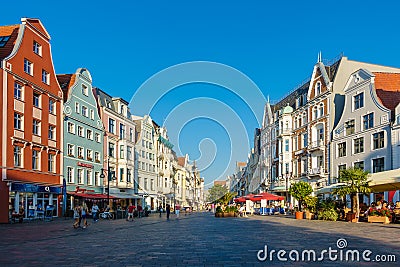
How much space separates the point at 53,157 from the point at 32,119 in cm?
567

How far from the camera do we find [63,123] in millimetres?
43500

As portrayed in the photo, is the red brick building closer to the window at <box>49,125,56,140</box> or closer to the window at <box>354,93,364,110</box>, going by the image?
the window at <box>49,125,56,140</box>

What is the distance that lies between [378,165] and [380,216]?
1311 cm

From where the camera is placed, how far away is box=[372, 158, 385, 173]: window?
3897 cm

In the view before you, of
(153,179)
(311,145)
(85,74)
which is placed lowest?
(153,179)

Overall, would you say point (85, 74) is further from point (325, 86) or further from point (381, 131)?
→ point (381, 131)

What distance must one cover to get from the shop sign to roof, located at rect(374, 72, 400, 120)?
31.9 meters

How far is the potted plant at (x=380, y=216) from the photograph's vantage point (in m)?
27.3

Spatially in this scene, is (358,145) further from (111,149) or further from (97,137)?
(111,149)

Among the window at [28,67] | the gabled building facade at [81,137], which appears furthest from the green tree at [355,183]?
the window at [28,67]

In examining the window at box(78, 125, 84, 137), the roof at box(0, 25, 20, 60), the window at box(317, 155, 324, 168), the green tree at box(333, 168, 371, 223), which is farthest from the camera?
the window at box(317, 155, 324, 168)

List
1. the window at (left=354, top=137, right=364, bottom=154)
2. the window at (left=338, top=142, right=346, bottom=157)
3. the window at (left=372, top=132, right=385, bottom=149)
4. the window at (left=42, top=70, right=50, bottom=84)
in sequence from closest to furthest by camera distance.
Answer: the window at (left=372, top=132, right=385, bottom=149) < the window at (left=42, top=70, right=50, bottom=84) < the window at (left=354, top=137, right=364, bottom=154) < the window at (left=338, top=142, right=346, bottom=157)

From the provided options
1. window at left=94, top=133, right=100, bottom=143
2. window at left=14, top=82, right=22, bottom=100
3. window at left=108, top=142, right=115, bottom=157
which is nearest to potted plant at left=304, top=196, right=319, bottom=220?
window at left=14, top=82, right=22, bottom=100

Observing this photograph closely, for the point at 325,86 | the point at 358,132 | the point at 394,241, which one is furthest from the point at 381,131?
the point at 394,241
